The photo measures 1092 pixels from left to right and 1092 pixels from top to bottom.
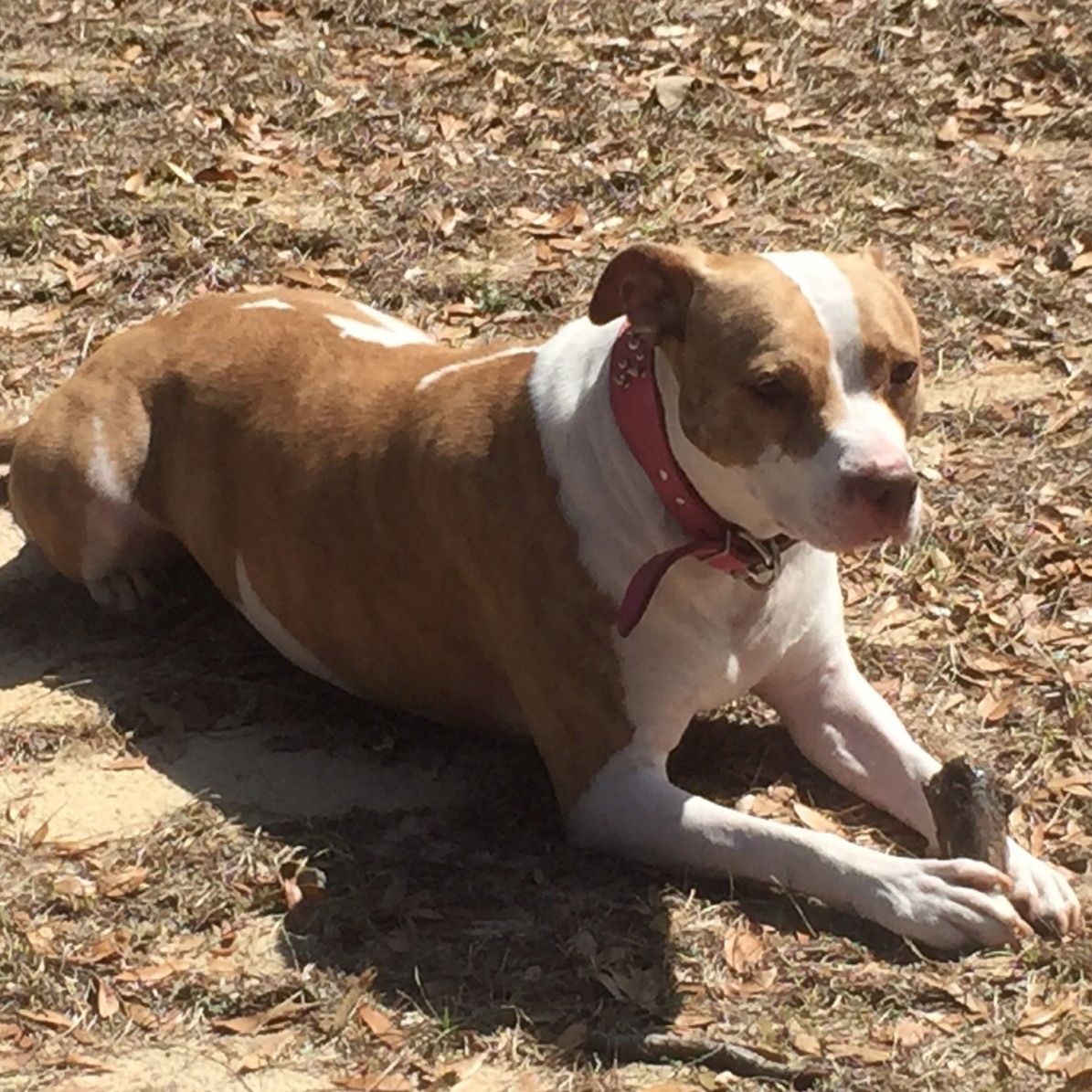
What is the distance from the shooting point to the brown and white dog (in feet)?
13.6

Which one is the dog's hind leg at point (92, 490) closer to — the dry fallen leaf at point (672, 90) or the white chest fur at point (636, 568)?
the white chest fur at point (636, 568)

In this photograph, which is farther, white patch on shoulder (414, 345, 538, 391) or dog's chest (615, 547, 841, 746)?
white patch on shoulder (414, 345, 538, 391)

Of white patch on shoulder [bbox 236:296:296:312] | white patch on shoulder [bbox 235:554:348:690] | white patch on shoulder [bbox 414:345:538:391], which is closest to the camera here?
white patch on shoulder [bbox 414:345:538:391]

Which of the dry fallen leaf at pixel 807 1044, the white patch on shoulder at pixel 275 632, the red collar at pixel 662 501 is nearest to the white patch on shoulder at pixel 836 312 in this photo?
the red collar at pixel 662 501

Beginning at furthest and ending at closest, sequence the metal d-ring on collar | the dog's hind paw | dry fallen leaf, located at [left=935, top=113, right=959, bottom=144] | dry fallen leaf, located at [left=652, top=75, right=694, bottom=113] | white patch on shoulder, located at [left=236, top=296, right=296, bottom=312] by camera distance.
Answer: dry fallen leaf, located at [left=652, top=75, right=694, bottom=113], dry fallen leaf, located at [left=935, top=113, right=959, bottom=144], the dog's hind paw, white patch on shoulder, located at [left=236, top=296, right=296, bottom=312], the metal d-ring on collar

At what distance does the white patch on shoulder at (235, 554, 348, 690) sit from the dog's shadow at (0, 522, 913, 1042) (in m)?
0.09

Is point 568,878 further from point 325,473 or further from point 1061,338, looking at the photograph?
point 1061,338

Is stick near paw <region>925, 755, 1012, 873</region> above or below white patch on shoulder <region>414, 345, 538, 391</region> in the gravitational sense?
below

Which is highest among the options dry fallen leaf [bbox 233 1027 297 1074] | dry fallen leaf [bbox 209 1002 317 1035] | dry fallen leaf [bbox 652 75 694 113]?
dry fallen leaf [bbox 652 75 694 113]

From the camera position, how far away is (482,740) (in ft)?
17.0

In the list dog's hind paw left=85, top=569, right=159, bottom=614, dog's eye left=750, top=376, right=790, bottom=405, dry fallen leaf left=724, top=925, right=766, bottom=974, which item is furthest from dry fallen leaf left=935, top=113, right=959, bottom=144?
dry fallen leaf left=724, top=925, right=766, bottom=974

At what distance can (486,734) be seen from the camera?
17.0 ft

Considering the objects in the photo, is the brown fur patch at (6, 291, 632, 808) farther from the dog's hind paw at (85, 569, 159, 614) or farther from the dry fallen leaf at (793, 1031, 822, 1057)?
the dry fallen leaf at (793, 1031, 822, 1057)

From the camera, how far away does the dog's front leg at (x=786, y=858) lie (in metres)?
4.22
